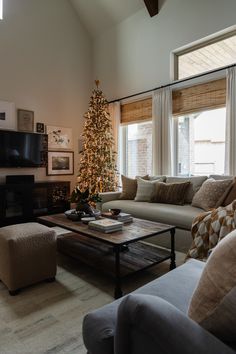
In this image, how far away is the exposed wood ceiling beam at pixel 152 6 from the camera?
4.46 metres

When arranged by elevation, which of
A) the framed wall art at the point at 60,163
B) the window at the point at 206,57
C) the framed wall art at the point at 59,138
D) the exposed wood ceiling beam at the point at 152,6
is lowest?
the framed wall art at the point at 60,163

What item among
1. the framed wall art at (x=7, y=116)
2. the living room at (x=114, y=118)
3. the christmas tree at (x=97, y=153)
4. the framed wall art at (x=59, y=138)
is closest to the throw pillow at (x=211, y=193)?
the living room at (x=114, y=118)

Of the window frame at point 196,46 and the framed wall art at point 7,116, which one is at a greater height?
the window frame at point 196,46

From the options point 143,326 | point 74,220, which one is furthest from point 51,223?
point 143,326

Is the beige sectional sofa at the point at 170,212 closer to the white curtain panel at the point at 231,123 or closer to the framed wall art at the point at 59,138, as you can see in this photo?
the white curtain panel at the point at 231,123

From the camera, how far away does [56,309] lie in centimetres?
179

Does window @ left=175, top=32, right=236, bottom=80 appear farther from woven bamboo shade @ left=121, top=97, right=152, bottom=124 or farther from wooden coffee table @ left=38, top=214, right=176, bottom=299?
wooden coffee table @ left=38, top=214, right=176, bottom=299

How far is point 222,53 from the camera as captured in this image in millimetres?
3871

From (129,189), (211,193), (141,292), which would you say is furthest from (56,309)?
(129,189)

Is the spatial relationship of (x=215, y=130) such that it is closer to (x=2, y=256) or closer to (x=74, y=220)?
(x=74, y=220)

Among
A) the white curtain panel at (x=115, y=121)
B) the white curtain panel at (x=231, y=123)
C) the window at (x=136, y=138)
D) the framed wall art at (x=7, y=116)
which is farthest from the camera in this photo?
the white curtain panel at (x=115, y=121)

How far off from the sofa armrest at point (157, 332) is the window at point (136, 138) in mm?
4325

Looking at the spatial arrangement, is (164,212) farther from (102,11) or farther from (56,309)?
(102,11)

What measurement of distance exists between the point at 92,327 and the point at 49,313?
99cm
